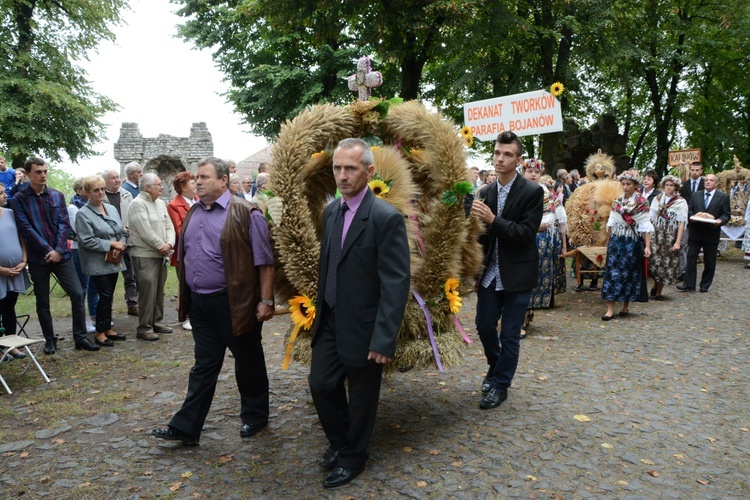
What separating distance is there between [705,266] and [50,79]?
29569mm

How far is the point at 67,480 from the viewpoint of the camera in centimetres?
409

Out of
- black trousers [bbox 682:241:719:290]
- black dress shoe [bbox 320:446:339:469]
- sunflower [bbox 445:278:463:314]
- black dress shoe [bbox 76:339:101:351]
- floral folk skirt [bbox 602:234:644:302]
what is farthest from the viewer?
black trousers [bbox 682:241:719:290]

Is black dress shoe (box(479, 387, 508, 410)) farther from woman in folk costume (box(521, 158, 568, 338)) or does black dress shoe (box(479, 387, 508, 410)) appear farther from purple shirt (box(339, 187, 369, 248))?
woman in folk costume (box(521, 158, 568, 338))

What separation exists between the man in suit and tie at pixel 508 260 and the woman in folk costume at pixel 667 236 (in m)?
6.93

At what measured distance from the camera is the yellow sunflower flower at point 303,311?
4398mm

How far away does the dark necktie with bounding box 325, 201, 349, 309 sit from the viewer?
3945 millimetres

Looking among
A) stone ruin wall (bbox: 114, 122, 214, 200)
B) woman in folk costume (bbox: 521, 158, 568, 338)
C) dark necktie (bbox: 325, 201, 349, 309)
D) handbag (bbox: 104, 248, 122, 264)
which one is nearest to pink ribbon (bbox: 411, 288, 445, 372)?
dark necktie (bbox: 325, 201, 349, 309)

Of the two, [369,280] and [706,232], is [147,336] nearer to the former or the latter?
[369,280]

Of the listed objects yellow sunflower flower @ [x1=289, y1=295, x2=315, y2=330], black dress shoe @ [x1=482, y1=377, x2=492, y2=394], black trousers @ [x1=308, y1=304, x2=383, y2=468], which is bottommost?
black dress shoe @ [x1=482, y1=377, x2=492, y2=394]

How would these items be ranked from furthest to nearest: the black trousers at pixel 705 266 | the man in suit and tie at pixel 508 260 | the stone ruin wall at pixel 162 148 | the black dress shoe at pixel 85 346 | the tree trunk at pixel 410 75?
1. the stone ruin wall at pixel 162 148
2. the tree trunk at pixel 410 75
3. the black trousers at pixel 705 266
4. the black dress shoe at pixel 85 346
5. the man in suit and tie at pixel 508 260

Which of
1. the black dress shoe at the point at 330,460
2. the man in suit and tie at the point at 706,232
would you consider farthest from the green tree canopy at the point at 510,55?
the black dress shoe at the point at 330,460

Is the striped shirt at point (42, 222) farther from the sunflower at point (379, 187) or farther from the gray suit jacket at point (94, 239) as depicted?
the sunflower at point (379, 187)

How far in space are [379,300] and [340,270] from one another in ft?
1.06

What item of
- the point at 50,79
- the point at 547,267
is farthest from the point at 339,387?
the point at 50,79
